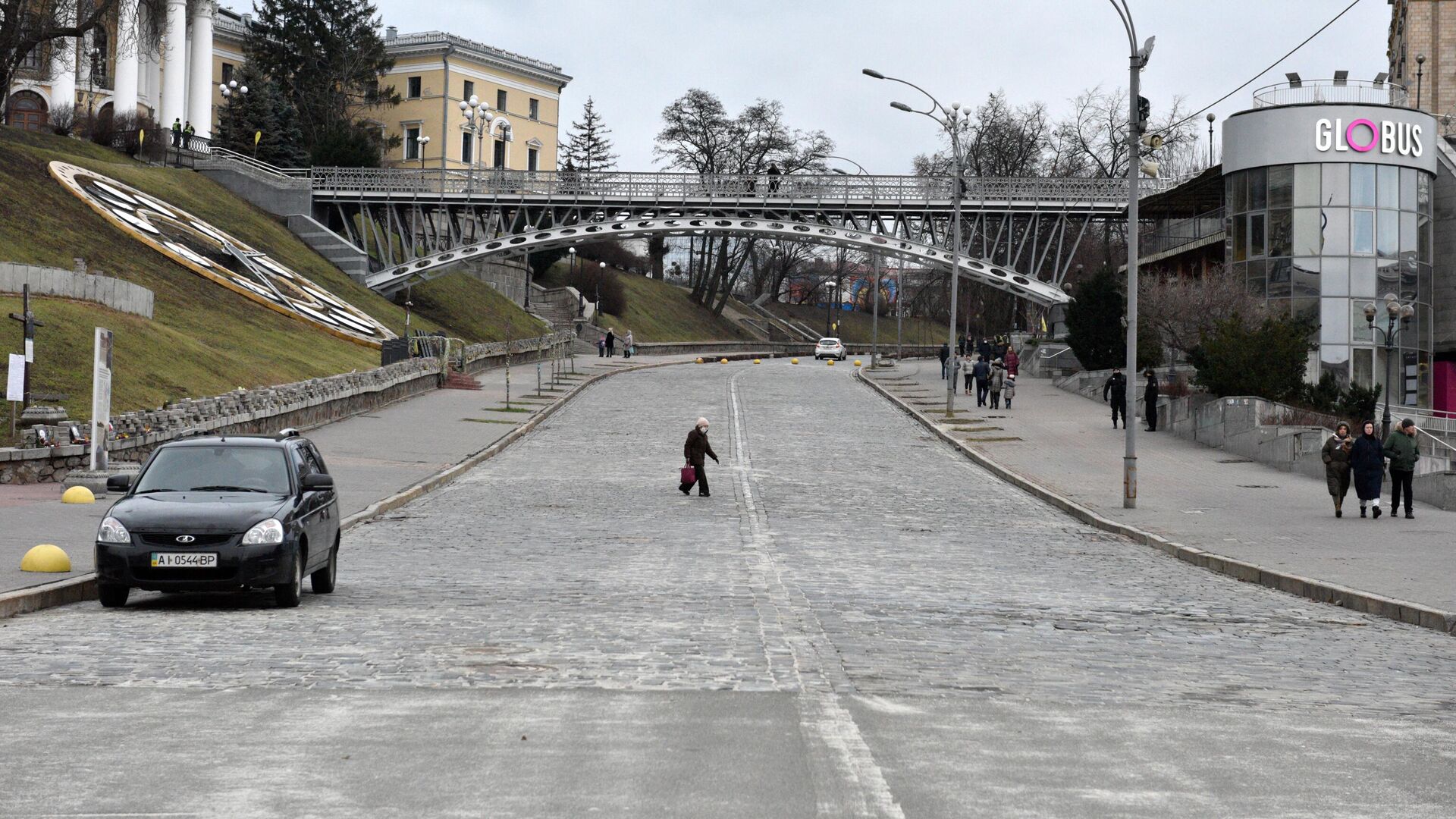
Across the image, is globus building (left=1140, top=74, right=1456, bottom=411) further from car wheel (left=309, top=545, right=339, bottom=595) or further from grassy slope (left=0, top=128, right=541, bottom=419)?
car wheel (left=309, top=545, right=339, bottom=595)

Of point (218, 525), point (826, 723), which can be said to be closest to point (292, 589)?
point (218, 525)

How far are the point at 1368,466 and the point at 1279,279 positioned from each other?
29.7 metres

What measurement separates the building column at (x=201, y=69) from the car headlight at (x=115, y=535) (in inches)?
2846

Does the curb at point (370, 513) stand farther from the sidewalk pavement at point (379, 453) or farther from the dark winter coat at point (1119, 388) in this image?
the dark winter coat at point (1119, 388)

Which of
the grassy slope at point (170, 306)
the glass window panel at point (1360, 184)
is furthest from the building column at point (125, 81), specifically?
the glass window panel at point (1360, 184)

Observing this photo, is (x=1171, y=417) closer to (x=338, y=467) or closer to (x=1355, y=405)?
(x=1355, y=405)

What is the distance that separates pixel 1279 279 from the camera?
172ft

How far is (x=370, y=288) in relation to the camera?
74.0m

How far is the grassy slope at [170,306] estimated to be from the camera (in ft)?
110

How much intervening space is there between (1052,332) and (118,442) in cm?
5142

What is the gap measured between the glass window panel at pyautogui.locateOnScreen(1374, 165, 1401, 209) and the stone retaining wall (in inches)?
1507

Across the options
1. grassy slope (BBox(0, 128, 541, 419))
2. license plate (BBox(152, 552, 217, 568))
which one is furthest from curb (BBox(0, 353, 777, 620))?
grassy slope (BBox(0, 128, 541, 419))

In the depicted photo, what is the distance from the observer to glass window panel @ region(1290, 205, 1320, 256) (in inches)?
2035

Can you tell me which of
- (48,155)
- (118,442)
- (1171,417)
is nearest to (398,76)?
(48,155)
